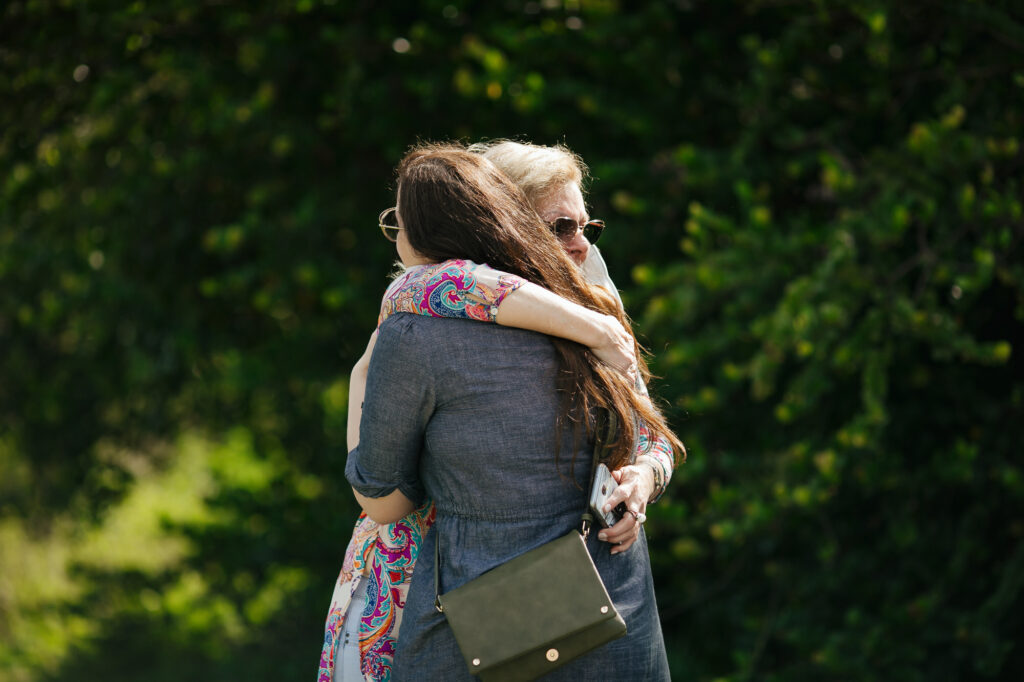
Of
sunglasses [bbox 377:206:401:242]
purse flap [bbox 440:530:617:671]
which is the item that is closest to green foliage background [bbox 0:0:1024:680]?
sunglasses [bbox 377:206:401:242]

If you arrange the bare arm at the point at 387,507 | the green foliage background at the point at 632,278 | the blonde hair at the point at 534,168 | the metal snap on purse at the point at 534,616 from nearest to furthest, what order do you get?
the metal snap on purse at the point at 534,616
the bare arm at the point at 387,507
the blonde hair at the point at 534,168
the green foliage background at the point at 632,278

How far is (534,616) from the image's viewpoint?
156 cm

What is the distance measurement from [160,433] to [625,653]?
170 inches

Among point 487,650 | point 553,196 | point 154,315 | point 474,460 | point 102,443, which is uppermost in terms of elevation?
point 553,196

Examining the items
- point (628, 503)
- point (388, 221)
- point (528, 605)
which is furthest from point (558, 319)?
point (388, 221)

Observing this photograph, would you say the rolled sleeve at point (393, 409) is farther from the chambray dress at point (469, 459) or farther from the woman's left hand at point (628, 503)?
the woman's left hand at point (628, 503)

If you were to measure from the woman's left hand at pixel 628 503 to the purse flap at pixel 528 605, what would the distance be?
3.9 inches

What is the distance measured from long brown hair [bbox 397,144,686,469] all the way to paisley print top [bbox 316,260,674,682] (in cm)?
4

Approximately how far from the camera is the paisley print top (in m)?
1.57

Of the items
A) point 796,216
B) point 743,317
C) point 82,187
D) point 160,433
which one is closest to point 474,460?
point 743,317

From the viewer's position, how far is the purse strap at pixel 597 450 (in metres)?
1.64

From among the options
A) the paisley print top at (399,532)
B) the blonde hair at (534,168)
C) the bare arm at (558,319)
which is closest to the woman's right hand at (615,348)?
the bare arm at (558,319)

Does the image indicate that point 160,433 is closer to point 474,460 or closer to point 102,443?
point 102,443

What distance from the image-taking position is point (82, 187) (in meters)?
4.41
